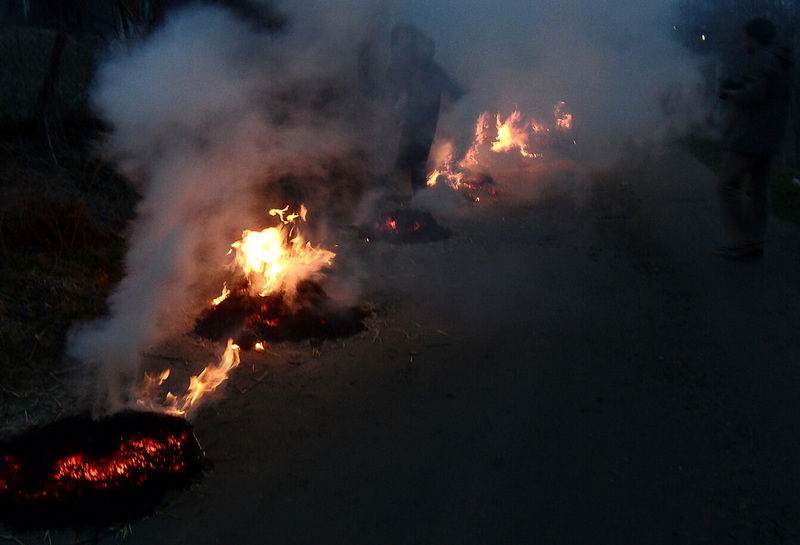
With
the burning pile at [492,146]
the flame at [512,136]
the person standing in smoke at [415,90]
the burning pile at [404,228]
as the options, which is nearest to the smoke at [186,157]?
the burning pile at [404,228]

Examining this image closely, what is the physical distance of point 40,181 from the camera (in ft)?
19.2

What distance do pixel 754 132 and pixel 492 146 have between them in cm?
599

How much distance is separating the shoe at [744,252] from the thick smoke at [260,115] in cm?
419

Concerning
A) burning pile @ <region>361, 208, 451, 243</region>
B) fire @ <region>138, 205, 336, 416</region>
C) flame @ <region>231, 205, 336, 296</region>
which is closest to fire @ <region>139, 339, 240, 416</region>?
fire @ <region>138, 205, 336, 416</region>

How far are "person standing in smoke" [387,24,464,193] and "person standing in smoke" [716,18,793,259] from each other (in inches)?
139

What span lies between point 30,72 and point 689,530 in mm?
7862

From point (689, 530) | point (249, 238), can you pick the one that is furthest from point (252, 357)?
point (689, 530)

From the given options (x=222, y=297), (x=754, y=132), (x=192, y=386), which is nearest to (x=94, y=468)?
(x=192, y=386)

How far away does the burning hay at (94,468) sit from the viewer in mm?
2884

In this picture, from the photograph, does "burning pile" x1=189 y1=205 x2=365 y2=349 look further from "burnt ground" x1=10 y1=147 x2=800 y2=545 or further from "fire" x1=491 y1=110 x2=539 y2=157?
"fire" x1=491 y1=110 x2=539 y2=157

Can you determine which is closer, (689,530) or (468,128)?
(689,530)

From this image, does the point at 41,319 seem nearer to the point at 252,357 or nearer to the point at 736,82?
the point at 252,357

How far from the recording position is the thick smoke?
211 inches

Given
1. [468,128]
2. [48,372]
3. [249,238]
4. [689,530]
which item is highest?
[468,128]
